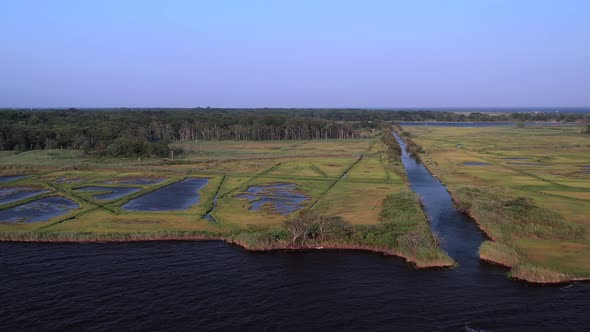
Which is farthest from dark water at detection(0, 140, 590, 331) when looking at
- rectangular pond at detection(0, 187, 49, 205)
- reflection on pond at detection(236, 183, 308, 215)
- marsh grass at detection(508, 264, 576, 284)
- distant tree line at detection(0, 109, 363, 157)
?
distant tree line at detection(0, 109, 363, 157)

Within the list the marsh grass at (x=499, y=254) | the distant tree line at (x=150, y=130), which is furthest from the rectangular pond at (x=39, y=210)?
the distant tree line at (x=150, y=130)

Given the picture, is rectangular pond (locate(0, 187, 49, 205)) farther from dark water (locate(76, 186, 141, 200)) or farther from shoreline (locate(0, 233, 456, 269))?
shoreline (locate(0, 233, 456, 269))

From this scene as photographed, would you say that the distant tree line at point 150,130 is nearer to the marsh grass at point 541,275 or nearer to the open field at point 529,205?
the open field at point 529,205

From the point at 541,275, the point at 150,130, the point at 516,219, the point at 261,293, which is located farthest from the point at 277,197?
the point at 150,130

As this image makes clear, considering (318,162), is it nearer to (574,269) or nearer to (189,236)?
(189,236)

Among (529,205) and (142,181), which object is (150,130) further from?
(529,205)

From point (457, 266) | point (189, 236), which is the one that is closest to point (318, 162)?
point (189, 236)
